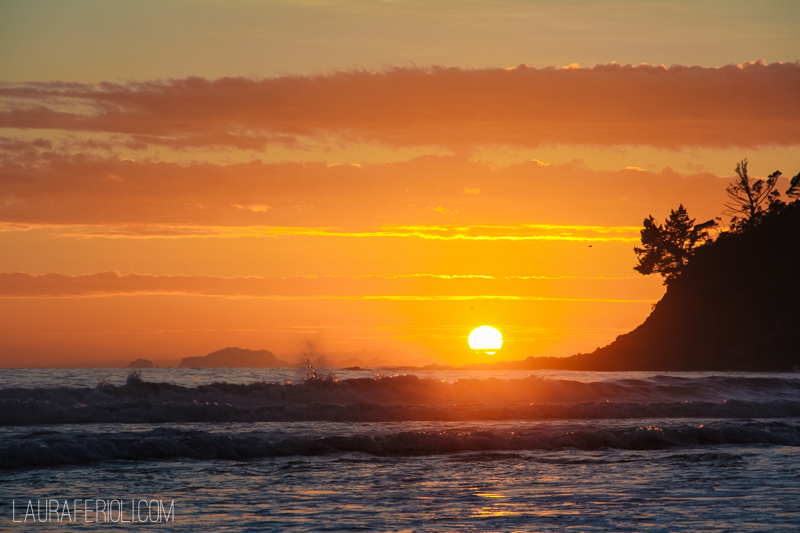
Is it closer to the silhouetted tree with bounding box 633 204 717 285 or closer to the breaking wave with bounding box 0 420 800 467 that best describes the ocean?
the breaking wave with bounding box 0 420 800 467

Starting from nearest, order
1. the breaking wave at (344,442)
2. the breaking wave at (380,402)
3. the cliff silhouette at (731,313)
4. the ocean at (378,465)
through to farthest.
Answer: the ocean at (378,465)
the breaking wave at (344,442)
the breaking wave at (380,402)
the cliff silhouette at (731,313)

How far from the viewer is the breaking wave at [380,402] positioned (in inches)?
1006

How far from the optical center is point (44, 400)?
27.5m

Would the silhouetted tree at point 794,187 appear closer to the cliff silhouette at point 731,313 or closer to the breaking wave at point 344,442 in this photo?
the cliff silhouette at point 731,313

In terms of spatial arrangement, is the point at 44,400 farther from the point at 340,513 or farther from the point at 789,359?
the point at 789,359

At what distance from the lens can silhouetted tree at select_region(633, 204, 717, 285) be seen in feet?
275

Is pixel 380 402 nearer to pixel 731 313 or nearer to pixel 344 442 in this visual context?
pixel 344 442

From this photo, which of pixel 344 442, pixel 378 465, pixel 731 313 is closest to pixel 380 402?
pixel 344 442

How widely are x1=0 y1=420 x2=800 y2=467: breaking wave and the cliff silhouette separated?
48644 millimetres

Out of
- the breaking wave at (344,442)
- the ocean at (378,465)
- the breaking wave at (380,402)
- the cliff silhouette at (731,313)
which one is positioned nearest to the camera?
the ocean at (378,465)

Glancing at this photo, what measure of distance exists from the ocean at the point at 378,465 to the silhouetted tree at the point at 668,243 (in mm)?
56021

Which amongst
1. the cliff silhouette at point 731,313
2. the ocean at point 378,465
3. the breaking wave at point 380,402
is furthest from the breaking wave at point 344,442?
the cliff silhouette at point 731,313

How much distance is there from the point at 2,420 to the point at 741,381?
3714 cm

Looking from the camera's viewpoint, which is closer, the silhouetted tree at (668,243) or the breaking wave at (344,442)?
the breaking wave at (344,442)
